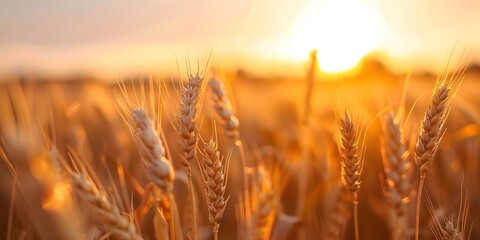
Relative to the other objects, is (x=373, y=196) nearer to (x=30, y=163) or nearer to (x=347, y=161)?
(x=347, y=161)

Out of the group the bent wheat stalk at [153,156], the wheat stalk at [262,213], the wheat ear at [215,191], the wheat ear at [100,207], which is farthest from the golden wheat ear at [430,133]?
the wheat ear at [100,207]

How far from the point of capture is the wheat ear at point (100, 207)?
3.48 ft

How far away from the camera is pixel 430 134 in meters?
1.44

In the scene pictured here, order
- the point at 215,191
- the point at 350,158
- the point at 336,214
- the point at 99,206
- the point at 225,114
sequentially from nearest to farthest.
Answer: the point at 99,206 → the point at 215,191 → the point at 350,158 → the point at 225,114 → the point at 336,214

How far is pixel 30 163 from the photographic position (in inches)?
35.2

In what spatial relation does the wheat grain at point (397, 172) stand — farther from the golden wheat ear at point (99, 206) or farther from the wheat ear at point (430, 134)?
the golden wheat ear at point (99, 206)

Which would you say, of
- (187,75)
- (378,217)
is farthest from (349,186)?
(378,217)

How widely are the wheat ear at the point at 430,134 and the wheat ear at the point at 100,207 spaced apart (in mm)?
778

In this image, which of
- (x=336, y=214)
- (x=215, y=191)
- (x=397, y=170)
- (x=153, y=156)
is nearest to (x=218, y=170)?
(x=215, y=191)

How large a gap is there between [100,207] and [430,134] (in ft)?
2.87

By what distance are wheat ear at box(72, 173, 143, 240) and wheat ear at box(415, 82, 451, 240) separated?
778 mm

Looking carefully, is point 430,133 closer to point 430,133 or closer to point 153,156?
point 430,133

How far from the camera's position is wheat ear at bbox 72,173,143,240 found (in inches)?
41.8

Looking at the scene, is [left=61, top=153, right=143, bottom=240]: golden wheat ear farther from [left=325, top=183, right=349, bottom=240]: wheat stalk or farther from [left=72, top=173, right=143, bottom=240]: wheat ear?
[left=325, top=183, right=349, bottom=240]: wheat stalk
